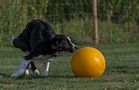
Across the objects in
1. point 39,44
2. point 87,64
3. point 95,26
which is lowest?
point 95,26


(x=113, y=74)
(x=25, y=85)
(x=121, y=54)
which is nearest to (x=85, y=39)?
(x=121, y=54)

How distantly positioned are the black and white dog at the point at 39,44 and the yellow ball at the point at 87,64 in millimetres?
184

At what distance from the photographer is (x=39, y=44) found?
34.1 ft

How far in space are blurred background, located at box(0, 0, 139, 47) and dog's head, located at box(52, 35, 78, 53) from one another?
787 centimetres

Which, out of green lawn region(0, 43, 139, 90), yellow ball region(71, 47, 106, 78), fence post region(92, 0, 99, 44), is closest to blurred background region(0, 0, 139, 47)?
fence post region(92, 0, 99, 44)

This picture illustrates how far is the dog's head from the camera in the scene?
10055 mm

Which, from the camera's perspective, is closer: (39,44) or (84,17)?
(39,44)

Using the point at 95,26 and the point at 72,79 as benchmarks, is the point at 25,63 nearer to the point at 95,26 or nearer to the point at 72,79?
the point at 72,79

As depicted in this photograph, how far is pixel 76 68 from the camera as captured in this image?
10352 mm

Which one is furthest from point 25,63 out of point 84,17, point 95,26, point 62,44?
point 84,17

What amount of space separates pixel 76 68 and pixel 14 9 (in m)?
7.90

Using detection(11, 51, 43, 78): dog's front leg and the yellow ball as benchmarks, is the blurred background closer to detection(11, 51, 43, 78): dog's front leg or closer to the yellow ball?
detection(11, 51, 43, 78): dog's front leg

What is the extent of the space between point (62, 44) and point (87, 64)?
0.61 meters

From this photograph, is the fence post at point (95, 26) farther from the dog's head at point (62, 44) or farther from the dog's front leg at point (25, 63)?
the dog's head at point (62, 44)
